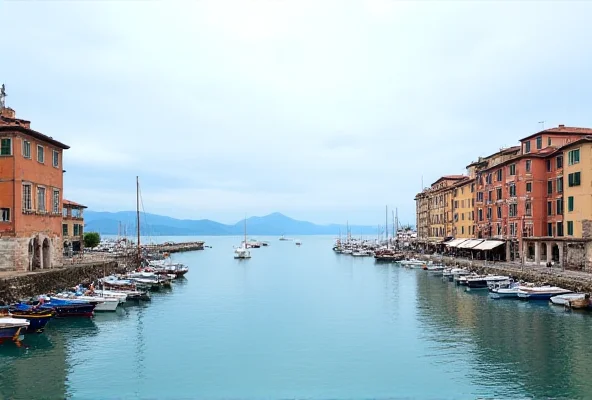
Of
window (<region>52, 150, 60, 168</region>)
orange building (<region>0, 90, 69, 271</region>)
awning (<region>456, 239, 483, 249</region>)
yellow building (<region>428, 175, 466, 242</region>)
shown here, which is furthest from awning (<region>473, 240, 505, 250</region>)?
window (<region>52, 150, 60, 168</region>)

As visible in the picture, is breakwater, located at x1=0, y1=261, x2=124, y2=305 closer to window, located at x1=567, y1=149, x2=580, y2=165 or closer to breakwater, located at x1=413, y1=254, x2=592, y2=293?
breakwater, located at x1=413, y1=254, x2=592, y2=293

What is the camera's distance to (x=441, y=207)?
109000 millimetres

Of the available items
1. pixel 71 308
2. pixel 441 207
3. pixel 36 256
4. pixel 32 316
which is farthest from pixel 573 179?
pixel 36 256

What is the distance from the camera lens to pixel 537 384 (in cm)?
2547

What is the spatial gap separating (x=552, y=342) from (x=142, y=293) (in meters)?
39.7

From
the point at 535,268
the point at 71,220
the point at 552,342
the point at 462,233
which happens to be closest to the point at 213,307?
the point at 552,342

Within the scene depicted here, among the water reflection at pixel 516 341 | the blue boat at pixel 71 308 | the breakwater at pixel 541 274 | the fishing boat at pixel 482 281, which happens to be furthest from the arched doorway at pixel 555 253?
the blue boat at pixel 71 308

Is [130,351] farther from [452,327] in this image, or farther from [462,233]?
[462,233]

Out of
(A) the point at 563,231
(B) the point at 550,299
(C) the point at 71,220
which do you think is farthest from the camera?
(C) the point at 71,220

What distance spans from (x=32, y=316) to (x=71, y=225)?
59345 mm

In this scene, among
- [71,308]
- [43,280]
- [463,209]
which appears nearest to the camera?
[71,308]

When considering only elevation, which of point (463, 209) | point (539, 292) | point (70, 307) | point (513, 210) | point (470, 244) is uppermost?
point (463, 209)

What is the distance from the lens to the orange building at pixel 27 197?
46.8 m

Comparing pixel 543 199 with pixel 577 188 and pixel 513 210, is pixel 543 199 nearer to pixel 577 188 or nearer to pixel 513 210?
pixel 513 210
